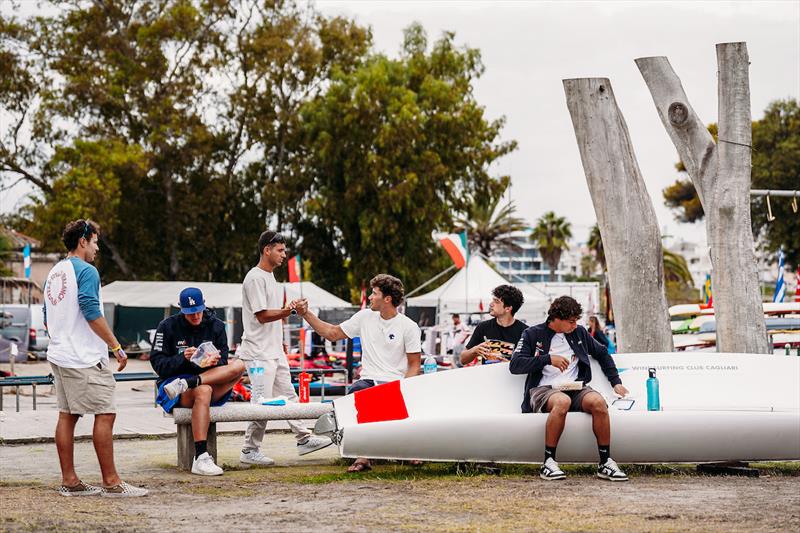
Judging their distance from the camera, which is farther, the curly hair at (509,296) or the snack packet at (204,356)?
the curly hair at (509,296)

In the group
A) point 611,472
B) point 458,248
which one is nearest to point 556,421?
point 611,472

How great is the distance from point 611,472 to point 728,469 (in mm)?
1095

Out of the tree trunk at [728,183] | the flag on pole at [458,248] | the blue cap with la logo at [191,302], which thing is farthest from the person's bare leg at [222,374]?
the flag on pole at [458,248]

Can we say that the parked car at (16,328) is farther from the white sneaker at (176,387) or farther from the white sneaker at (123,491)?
the white sneaker at (123,491)

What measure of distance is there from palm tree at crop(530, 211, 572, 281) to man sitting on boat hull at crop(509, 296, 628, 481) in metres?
90.1

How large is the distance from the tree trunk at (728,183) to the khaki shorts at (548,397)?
9.87ft

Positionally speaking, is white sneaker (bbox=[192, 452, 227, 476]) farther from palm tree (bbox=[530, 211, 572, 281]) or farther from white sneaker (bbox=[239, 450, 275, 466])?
palm tree (bbox=[530, 211, 572, 281])

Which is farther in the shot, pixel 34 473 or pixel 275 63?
pixel 275 63

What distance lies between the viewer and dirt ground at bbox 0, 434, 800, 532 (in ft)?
19.4

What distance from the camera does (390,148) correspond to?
3719cm

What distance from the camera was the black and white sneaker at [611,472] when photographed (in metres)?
7.73

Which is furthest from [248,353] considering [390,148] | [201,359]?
[390,148]

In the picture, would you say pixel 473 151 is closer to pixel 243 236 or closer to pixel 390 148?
pixel 390 148

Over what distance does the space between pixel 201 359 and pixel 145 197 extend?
32.4 metres
